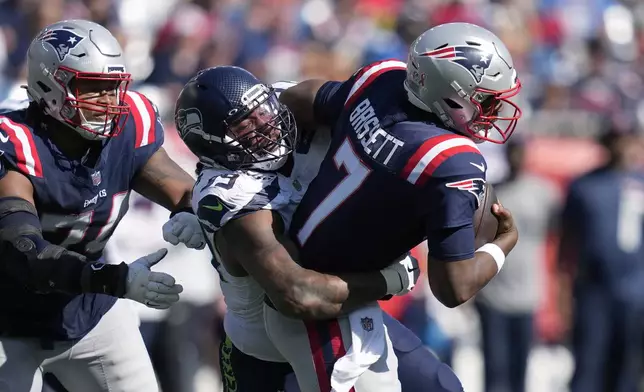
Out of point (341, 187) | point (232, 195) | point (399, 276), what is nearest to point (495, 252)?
point (399, 276)

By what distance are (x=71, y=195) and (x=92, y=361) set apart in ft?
2.29

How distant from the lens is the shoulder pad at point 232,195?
151 inches

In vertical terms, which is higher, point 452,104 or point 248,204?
point 452,104

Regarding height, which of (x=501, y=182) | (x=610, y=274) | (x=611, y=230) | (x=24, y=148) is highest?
(x=24, y=148)

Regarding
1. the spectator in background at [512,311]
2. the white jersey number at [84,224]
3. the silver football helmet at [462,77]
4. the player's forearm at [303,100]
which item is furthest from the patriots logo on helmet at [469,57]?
the spectator in background at [512,311]

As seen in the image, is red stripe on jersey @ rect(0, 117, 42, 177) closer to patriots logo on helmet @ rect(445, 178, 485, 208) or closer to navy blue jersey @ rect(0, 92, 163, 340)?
navy blue jersey @ rect(0, 92, 163, 340)

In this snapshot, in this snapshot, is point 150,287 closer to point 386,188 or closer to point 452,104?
point 386,188

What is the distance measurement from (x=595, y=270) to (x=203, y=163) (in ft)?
14.0

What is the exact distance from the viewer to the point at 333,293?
3846 millimetres

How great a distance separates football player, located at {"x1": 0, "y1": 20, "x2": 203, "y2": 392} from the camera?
403 cm

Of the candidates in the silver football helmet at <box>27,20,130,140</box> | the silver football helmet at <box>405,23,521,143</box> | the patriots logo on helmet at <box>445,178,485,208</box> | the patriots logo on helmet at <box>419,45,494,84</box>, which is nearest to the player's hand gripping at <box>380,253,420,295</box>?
the patriots logo on helmet at <box>445,178,485,208</box>

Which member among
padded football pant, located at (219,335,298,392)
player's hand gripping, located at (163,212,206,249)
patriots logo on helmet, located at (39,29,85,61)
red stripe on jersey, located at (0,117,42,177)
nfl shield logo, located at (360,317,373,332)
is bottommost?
padded football pant, located at (219,335,298,392)

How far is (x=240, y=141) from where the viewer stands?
13.0 feet

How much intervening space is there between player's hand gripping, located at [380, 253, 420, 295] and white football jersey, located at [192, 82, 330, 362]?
38 centimetres
